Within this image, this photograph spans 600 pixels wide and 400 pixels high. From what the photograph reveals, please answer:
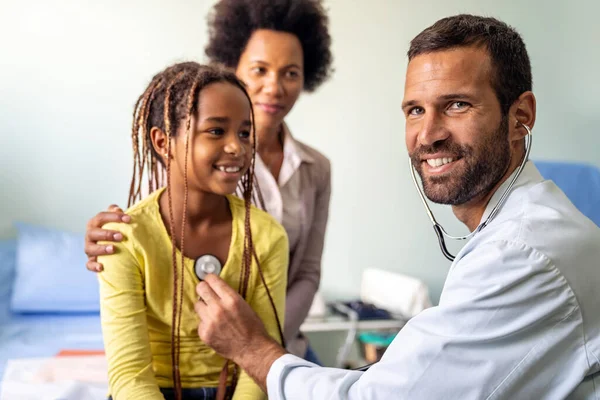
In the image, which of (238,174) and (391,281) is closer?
(238,174)

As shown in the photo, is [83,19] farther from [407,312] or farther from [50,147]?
[407,312]

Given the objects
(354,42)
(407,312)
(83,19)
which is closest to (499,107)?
(407,312)

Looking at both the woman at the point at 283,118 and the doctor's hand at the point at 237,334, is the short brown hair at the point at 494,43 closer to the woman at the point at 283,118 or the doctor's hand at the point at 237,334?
the doctor's hand at the point at 237,334

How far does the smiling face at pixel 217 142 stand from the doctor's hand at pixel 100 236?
169 mm

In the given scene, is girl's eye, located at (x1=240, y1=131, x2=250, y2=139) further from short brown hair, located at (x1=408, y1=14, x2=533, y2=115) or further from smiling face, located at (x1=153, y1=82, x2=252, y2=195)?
short brown hair, located at (x1=408, y1=14, x2=533, y2=115)

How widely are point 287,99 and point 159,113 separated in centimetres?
51

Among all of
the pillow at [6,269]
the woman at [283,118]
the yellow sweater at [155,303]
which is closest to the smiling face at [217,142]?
the yellow sweater at [155,303]

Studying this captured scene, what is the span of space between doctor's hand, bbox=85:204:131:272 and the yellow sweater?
0.01 m

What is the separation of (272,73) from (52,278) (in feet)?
4.51

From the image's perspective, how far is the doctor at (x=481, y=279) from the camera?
39.6 inches

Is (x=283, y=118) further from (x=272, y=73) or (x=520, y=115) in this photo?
(x=520, y=115)

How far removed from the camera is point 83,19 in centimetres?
301

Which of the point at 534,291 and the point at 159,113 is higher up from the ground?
the point at 159,113

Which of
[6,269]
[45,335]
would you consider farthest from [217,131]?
[6,269]
